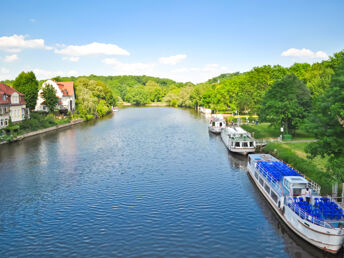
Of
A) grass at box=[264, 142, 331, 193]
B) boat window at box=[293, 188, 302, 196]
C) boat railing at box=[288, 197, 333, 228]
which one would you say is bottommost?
boat railing at box=[288, 197, 333, 228]

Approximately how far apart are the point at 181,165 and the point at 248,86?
8145 centimetres

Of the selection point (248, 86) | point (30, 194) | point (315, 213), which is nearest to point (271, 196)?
point (315, 213)

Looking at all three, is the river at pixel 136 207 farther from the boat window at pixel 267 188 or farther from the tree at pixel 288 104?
the tree at pixel 288 104

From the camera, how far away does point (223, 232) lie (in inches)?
1124

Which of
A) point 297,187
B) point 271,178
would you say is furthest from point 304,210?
point 271,178

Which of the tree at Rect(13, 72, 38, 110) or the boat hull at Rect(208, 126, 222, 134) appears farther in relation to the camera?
the tree at Rect(13, 72, 38, 110)

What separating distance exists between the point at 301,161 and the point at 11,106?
237 feet

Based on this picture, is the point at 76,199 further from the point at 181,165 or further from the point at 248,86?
the point at 248,86

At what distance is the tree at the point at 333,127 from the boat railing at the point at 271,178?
16.4ft

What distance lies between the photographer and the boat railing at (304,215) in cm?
2425

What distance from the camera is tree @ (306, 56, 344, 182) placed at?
94.4 ft

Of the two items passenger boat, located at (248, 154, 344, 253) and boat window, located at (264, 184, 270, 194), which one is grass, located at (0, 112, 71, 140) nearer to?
boat window, located at (264, 184, 270, 194)

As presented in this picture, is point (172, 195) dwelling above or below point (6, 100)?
below

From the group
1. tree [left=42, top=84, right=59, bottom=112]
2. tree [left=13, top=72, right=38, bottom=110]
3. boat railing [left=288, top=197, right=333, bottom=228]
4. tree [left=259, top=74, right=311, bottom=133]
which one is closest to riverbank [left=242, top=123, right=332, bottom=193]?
tree [left=259, top=74, right=311, bottom=133]
